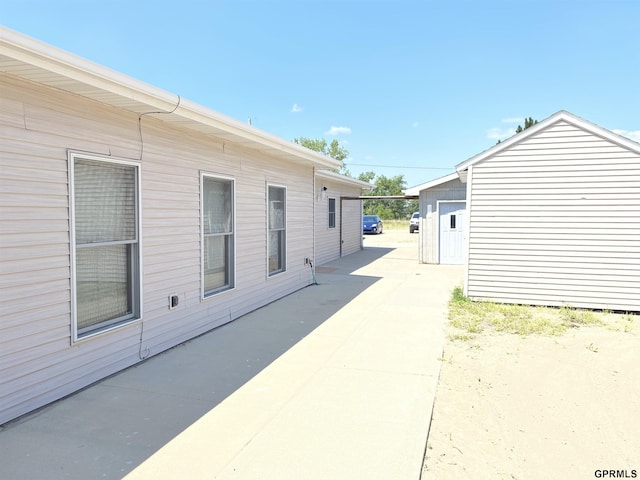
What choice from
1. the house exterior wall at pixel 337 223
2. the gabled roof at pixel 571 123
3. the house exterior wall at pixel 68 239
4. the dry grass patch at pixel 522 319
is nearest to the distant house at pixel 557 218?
the gabled roof at pixel 571 123

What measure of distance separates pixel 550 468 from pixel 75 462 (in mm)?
2870

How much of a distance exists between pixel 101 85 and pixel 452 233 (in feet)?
37.3

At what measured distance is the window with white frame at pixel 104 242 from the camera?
3561 mm

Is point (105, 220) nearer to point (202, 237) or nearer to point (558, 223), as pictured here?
point (202, 237)

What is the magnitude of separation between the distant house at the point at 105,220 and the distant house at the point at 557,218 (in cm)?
402

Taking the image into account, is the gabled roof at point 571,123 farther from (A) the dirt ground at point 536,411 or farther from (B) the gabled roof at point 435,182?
(B) the gabled roof at point 435,182

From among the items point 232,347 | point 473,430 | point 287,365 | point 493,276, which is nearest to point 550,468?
point 473,430

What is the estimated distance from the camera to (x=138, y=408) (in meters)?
3.23

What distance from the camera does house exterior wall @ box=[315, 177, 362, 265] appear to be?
43.3 feet

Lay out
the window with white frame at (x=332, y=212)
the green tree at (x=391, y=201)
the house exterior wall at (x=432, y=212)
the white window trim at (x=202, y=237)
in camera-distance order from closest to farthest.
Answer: the white window trim at (x=202, y=237)
the house exterior wall at (x=432, y=212)
the window with white frame at (x=332, y=212)
the green tree at (x=391, y=201)

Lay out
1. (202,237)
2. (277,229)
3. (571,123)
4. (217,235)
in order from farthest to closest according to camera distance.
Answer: (277,229) < (571,123) < (217,235) < (202,237)

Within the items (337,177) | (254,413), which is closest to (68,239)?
(254,413)

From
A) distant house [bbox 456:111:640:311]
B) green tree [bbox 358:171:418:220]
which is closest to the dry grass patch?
distant house [bbox 456:111:640:311]

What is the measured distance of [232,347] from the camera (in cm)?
479
